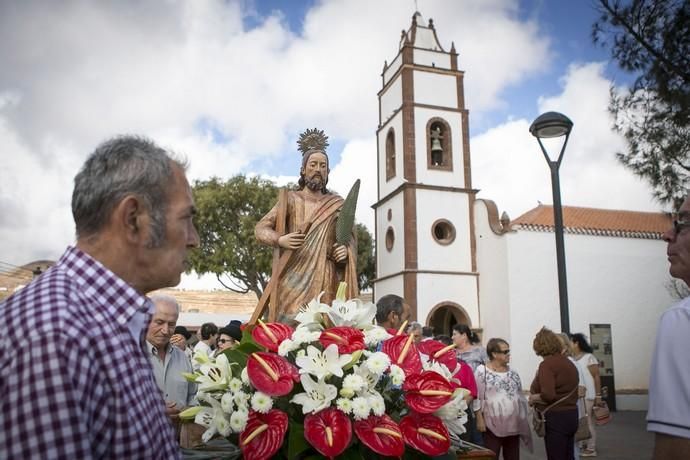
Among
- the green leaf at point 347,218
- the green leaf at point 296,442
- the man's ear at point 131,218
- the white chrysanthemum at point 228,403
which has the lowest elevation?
the green leaf at point 296,442

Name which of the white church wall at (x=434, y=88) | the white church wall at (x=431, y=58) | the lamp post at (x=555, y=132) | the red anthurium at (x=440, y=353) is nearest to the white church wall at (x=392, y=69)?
the white church wall at (x=431, y=58)

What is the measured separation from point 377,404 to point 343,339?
24 cm

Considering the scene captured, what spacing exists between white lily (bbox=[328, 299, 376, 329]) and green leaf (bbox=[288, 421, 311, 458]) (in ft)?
1.35

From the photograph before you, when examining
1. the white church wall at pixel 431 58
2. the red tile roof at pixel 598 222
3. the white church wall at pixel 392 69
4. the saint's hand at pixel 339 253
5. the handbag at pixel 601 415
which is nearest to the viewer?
the saint's hand at pixel 339 253

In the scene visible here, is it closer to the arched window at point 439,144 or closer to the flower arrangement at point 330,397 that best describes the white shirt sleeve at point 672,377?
the flower arrangement at point 330,397

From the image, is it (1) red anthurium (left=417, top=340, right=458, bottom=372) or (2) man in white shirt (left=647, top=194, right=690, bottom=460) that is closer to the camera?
(2) man in white shirt (left=647, top=194, right=690, bottom=460)

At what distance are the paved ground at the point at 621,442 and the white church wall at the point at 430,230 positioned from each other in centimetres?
887

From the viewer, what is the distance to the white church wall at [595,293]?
65.6 feet

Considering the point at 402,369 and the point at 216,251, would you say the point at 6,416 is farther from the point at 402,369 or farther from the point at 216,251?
the point at 216,251

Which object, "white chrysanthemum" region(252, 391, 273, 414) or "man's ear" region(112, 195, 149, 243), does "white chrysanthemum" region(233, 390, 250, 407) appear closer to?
"white chrysanthemum" region(252, 391, 273, 414)

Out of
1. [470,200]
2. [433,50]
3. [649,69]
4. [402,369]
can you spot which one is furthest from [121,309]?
[433,50]

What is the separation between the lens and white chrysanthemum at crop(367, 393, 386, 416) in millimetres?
1732

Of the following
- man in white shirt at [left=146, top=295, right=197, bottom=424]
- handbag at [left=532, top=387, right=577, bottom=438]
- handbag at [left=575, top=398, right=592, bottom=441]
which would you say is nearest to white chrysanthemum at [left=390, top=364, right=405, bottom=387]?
man in white shirt at [left=146, top=295, right=197, bottom=424]

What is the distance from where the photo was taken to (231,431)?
1.86m
